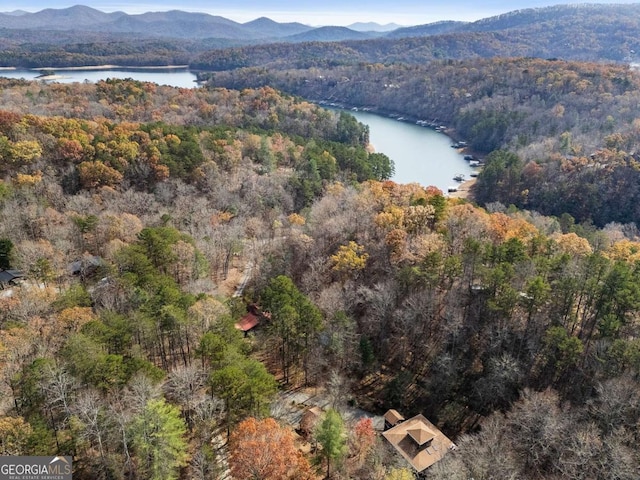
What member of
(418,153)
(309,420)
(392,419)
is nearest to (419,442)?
(392,419)

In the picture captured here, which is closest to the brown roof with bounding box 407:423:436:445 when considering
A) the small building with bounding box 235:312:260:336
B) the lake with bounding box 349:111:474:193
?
the small building with bounding box 235:312:260:336

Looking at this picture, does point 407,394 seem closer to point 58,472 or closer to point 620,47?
point 58,472

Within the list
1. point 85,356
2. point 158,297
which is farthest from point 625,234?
point 85,356

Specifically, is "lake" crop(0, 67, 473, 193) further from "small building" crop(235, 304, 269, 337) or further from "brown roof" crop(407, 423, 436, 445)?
"brown roof" crop(407, 423, 436, 445)

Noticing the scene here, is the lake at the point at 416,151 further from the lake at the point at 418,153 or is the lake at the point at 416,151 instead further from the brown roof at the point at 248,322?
the brown roof at the point at 248,322

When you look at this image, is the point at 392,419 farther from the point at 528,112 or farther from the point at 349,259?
the point at 528,112
